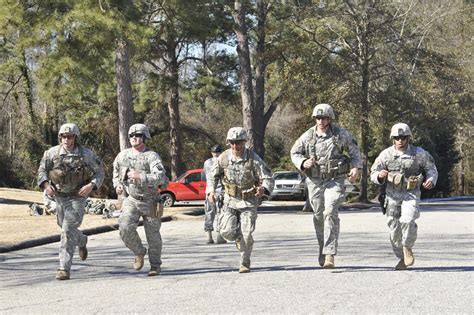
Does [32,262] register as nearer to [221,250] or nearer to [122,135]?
[221,250]

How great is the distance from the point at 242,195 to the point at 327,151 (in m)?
1.20

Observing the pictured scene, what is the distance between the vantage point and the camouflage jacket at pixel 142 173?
1002cm

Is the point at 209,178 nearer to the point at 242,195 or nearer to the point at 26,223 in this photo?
the point at 242,195

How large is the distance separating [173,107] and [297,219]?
50.7 ft

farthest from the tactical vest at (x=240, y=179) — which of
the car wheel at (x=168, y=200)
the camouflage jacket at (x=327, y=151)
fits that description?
the car wheel at (x=168, y=200)

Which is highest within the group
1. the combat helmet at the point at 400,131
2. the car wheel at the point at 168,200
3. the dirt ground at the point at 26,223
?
the combat helmet at the point at 400,131

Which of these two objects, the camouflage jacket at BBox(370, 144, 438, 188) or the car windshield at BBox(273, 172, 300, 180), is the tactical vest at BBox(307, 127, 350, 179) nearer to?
the camouflage jacket at BBox(370, 144, 438, 188)

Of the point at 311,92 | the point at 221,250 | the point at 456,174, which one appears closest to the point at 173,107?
the point at 311,92

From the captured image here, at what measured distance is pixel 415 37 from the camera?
3419 cm

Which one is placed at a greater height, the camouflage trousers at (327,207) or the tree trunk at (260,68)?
the tree trunk at (260,68)

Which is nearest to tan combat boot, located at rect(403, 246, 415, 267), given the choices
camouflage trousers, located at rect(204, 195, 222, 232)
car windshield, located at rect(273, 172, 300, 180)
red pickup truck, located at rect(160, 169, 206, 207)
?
camouflage trousers, located at rect(204, 195, 222, 232)

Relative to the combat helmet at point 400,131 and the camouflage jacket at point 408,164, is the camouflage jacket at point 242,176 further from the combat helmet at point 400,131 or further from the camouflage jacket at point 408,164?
the combat helmet at point 400,131

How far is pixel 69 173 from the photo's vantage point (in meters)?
10.1

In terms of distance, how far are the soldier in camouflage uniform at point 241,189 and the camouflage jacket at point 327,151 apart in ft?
1.61
